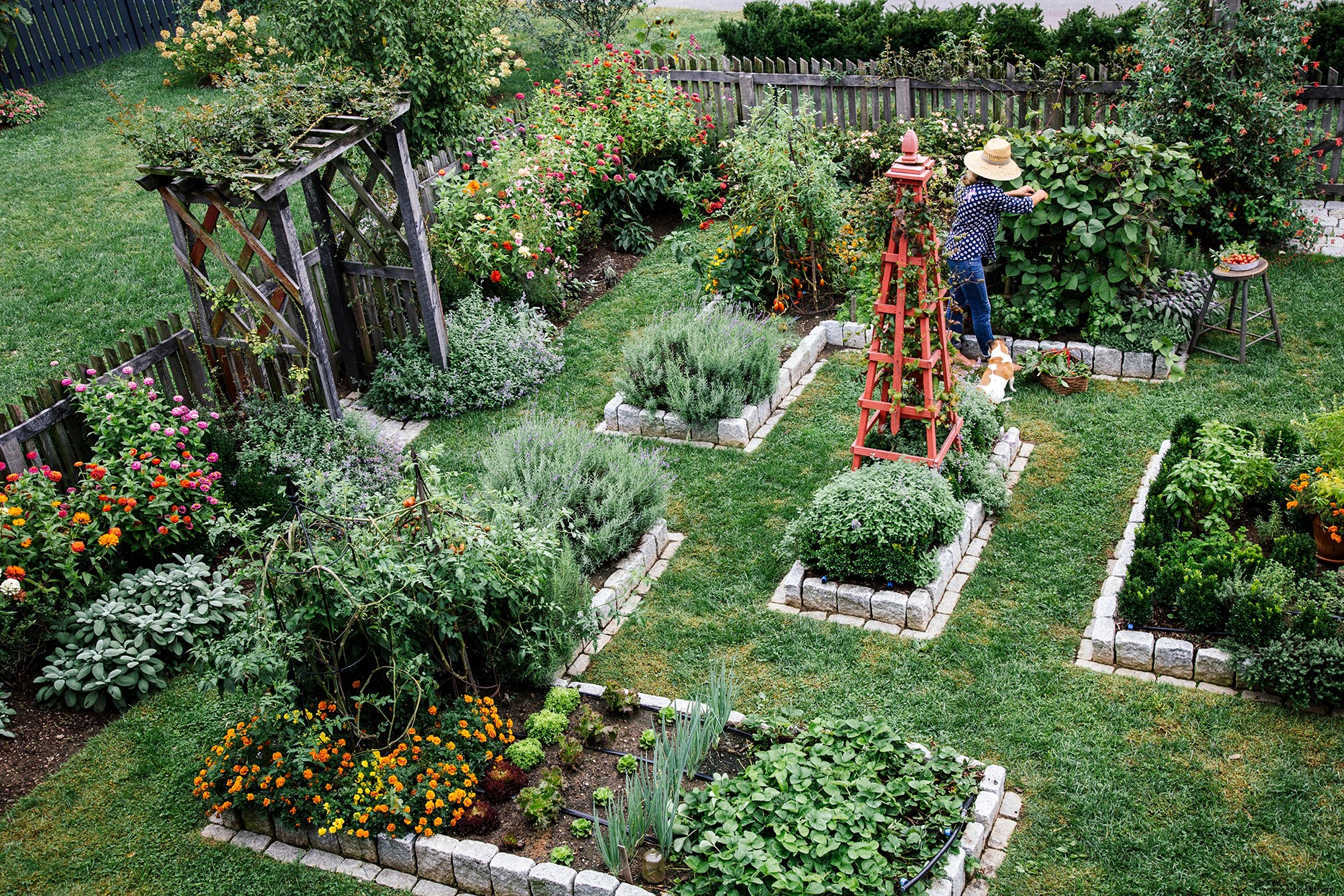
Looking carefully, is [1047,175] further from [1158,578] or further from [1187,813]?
[1187,813]

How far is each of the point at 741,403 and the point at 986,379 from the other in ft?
5.92

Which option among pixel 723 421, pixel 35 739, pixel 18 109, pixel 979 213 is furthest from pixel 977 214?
pixel 18 109

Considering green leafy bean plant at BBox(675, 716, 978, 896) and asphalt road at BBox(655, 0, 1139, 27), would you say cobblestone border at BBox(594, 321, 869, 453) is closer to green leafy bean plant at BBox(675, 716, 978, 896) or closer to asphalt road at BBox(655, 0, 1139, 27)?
green leafy bean plant at BBox(675, 716, 978, 896)

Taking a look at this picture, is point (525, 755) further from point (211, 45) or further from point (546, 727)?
point (211, 45)

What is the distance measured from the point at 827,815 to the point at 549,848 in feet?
4.17

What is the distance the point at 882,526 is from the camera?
6355 mm

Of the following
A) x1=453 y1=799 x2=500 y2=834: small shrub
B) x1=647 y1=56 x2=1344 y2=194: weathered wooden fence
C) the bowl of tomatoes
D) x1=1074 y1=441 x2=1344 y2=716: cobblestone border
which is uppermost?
x1=647 y1=56 x2=1344 y2=194: weathered wooden fence

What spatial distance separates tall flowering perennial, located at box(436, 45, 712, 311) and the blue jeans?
3.58 metres

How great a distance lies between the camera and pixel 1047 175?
8648mm

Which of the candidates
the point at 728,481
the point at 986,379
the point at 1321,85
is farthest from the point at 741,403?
the point at 1321,85

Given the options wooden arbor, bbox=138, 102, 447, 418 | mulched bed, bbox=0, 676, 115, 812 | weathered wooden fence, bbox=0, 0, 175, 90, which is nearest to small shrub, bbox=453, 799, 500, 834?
mulched bed, bbox=0, 676, 115, 812

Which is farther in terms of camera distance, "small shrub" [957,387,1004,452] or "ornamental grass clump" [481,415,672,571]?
Result: "small shrub" [957,387,1004,452]

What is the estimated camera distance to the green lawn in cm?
495

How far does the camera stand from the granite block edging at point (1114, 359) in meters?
8.45
